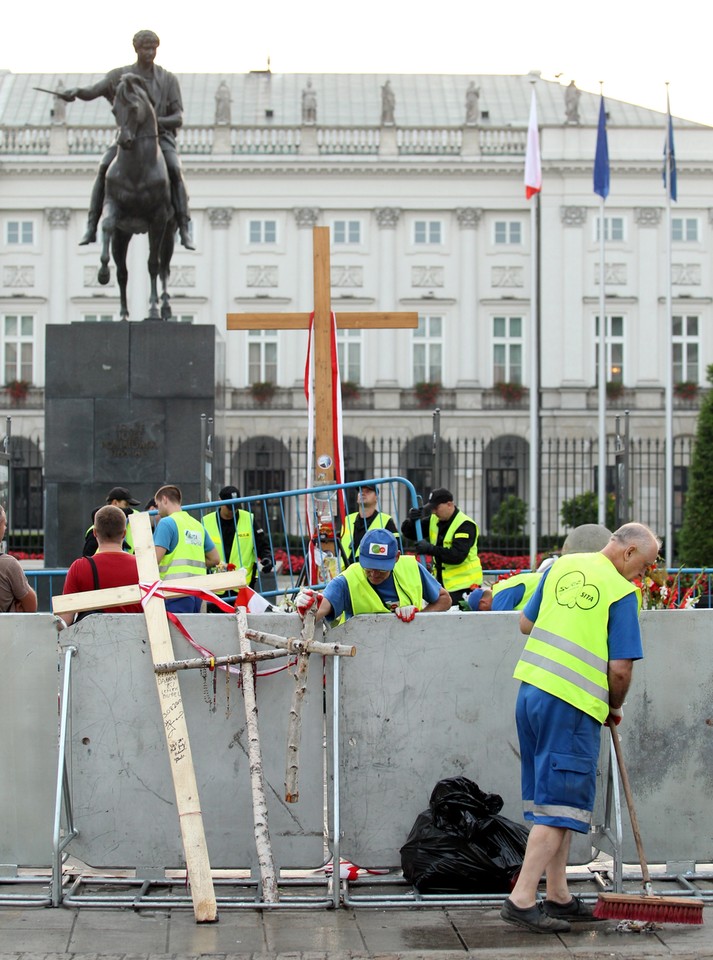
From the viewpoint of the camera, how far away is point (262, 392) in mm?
49562

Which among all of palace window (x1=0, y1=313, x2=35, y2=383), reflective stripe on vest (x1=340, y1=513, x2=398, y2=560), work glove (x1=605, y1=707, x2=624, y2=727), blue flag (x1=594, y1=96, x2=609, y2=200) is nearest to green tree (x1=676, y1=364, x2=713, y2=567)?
blue flag (x1=594, y1=96, x2=609, y2=200)

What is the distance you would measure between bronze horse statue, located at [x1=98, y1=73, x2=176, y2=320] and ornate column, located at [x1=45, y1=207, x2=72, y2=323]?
3893 centimetres

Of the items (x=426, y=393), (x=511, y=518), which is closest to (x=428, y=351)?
(x=426, y=393)

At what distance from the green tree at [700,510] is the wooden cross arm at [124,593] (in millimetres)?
20976

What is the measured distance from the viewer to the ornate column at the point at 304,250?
52406mm

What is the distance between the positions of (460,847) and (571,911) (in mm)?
572

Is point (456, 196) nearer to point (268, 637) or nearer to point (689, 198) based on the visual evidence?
point (689, 198)

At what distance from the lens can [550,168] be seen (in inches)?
2047

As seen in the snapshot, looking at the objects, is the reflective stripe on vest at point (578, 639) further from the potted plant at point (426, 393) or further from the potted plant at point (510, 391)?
the potted plant at point (510, 391)

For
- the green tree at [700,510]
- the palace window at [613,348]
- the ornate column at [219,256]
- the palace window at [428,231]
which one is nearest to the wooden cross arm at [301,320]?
the green tree at [700,510]

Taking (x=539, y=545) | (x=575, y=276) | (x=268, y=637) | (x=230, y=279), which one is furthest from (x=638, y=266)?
(x=268, y=637)

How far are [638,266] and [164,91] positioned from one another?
133 ft

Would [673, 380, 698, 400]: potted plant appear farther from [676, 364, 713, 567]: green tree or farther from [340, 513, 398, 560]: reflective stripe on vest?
[340, 513, 398, 560]: reflective stripe on vest

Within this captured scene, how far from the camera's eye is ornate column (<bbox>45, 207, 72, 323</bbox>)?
52.2m
